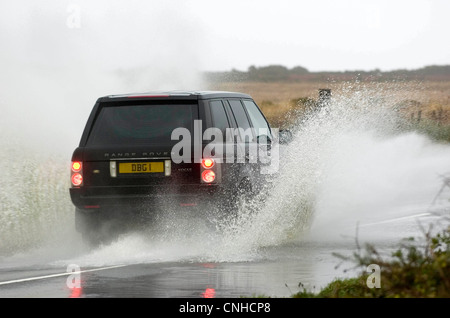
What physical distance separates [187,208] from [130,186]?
72 centimetres

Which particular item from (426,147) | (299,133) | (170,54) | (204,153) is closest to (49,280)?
(204,153)

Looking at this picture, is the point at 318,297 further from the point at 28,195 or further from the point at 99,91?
the point at 99,91

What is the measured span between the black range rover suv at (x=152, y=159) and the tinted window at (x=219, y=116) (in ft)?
0.05

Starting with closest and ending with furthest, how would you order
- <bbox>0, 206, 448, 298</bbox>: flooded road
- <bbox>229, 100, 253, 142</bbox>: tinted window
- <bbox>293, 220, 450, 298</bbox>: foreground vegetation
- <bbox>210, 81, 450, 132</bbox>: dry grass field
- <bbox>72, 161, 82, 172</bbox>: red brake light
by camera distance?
1. <bbox>293, 220, 450, 298</bbox>: foreground vegetation
2. <bbox>0, 206, 448, 298</bbox>: flooded road
3. <bbox>72, 161, 82, 172</bbox>: red brake light
4. <bbox>229, 100, 253, 142</bbox>: tinted window
5. <bbox>210, 81, 450, 132</bbox>: dry grass field

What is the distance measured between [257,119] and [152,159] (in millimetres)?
2561

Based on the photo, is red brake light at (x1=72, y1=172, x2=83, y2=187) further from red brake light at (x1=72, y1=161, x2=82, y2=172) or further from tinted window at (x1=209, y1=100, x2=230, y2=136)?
tinted window at (x1=209, y1=100, x2=230, y2=136)

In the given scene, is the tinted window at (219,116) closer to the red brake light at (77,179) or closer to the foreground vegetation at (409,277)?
the red brake light at (77,179)

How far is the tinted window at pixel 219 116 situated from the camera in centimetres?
1452

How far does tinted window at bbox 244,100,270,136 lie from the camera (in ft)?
52.9

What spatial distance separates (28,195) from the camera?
70.6 feet

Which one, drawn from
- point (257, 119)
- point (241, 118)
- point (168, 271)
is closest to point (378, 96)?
point (257, 119)

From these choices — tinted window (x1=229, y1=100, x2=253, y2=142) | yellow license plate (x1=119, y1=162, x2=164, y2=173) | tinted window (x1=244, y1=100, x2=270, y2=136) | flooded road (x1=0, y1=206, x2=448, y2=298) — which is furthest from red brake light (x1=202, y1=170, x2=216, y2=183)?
tinted window (x1=244, y1=100, x2=270, y2=136)

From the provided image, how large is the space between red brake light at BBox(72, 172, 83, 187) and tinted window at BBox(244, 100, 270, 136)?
2588 mm

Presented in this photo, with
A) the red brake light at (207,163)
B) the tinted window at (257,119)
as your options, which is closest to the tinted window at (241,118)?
the tinted window at (257,119)
